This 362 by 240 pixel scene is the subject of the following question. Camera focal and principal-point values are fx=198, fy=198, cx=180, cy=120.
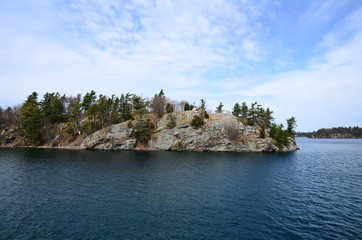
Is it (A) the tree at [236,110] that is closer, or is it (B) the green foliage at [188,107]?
(A) the tree at [236,110]

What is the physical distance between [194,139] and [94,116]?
62.8 m

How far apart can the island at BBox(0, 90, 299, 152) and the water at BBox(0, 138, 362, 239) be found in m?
Answer: 56.4

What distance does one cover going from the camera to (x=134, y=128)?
111 metres

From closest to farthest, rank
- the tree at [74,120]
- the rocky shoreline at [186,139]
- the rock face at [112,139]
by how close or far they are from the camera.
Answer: the rocky shoreline at [186,139], the rock face at [112,139], the tree at [74,120]

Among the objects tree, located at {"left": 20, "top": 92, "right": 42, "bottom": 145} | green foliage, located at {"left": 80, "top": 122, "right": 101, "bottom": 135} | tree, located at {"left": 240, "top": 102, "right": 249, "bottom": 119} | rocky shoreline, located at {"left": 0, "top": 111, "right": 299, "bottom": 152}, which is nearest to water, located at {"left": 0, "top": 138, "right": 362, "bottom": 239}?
rocky shoreline, located at {"left": 0, "top": 111, "right": 299, "bottom": 152}

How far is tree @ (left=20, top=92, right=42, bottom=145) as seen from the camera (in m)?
114

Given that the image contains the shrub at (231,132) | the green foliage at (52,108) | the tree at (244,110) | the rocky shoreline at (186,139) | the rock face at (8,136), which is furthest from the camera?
the tree at (244,110)

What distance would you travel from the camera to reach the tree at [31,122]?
114 metres

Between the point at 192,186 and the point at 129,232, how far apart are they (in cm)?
2003

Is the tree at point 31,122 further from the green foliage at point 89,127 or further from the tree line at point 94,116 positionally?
the green foliage at point 89,127

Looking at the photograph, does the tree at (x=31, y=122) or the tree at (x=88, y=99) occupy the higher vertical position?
the tree at (x=88, y=99)

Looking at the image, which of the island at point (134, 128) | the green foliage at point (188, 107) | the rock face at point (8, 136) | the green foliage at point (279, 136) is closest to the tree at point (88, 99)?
the island at point (134, 128)

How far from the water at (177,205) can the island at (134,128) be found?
5637 cm

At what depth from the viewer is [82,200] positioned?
1267 inches
